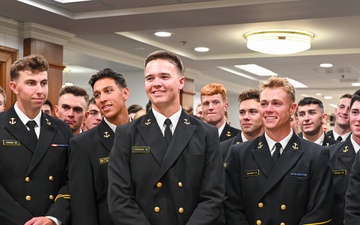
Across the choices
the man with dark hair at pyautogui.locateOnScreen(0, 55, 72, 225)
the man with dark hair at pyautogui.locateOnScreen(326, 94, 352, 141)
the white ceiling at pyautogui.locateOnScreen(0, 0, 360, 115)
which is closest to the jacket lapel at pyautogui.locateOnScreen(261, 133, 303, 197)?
the man with dark hair at pyautogui.locateOnScreen(0, 55, 72, 225)

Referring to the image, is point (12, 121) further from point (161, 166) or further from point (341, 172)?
point (341, 172)

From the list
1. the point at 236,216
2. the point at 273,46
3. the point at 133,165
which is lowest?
the point at 236,216

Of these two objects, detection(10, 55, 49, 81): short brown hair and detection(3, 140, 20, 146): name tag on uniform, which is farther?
detection(10, 55, 49, 81): short brown hair

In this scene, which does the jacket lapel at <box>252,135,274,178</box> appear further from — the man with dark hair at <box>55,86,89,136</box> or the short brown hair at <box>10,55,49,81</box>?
the man with dark hair at <box>55,86,89,136</box>

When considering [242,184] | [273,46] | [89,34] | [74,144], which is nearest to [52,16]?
[89,34]

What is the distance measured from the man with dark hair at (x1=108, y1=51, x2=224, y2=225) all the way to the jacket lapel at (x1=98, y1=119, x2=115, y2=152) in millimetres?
324

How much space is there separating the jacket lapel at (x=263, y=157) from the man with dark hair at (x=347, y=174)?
0.46 metres

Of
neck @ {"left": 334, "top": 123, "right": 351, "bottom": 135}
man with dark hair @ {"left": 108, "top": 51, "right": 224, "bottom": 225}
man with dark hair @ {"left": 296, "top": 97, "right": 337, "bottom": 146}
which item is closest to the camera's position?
man with dark hair @ {"left": 108, "top": 51, "right": 224, "bottom": 225}

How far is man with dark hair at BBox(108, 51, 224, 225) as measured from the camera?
103 inches

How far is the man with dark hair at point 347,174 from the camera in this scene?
9.37 feet

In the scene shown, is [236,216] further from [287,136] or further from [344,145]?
[344,145]

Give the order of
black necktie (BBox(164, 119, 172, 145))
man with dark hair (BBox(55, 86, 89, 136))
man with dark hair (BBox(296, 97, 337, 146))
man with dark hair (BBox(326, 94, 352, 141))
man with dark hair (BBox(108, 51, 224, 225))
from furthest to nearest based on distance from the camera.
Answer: man with dark hair (BBox(326, 94, 352, 141)) → man with dark hair (BBox(296, 97, 337, 146)) → man with dark hair (BBox(55, 86, 89, 136)) → black necktie (BBox(164, 119, 172, 145)) → man with dark hair (BBox(108, 51, 224, 225))

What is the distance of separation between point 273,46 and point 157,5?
285cm

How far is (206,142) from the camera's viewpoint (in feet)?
9.07
